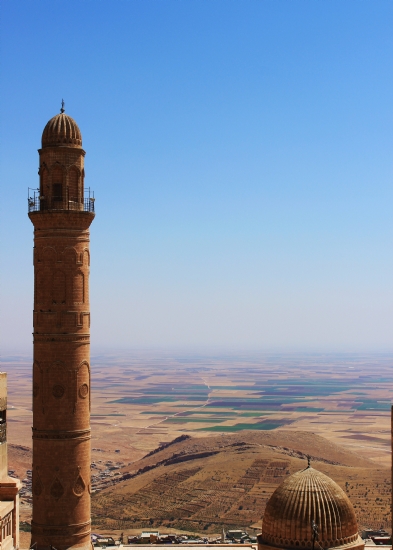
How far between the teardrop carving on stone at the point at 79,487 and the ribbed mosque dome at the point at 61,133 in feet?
31.8

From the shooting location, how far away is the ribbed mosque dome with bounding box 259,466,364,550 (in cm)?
2158

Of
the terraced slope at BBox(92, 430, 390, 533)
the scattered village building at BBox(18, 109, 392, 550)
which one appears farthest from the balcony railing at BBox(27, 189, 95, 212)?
the terraced slope at BBox(92, 430, 390, 533)

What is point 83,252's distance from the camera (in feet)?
78.6

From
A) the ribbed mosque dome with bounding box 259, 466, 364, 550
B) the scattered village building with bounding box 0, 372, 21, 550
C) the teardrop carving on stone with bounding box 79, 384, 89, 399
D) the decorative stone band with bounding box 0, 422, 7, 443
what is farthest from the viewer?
the teardrop carving on stone with bounding box 79, 384, 89, 399

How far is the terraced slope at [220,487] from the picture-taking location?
5069cm

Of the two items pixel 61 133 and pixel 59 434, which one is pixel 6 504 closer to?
pixel 59 434

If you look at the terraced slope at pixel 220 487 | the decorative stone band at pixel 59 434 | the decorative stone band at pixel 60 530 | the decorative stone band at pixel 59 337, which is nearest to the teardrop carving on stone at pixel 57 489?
the decorative stone band at pixel 60 530

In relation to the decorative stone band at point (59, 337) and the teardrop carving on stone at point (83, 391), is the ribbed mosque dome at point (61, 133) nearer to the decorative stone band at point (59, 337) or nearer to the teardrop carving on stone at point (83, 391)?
the decorative stone band at point (59, 337)

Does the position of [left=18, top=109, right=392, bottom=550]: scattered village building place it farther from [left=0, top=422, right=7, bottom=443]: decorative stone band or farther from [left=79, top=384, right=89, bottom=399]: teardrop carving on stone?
[left=0, top=422, right=7, bottom=443]: decorative stone band

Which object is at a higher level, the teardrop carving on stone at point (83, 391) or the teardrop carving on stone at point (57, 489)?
the teardrop carving on stone at point (83, 391)

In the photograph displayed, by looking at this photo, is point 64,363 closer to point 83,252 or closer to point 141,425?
point 83,252

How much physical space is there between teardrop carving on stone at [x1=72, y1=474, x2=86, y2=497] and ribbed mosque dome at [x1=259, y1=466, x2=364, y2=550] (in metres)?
5.29

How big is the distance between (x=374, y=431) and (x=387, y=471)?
162ft

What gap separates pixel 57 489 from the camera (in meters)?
23.2
